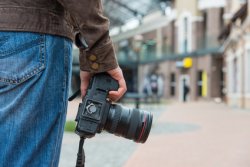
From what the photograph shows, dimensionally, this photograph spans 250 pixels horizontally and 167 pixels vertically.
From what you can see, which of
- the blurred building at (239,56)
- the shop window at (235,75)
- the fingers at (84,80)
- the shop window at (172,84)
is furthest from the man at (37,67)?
the shop window at (172,84)

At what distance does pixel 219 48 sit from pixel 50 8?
38.9 meters

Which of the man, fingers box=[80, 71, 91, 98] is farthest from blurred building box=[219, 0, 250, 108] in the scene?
the man

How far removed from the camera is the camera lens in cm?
220

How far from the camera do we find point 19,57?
192 centimetres

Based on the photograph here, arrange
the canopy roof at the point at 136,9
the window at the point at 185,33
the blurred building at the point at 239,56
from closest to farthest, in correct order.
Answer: the blurred building at the point at 239,56 → the canopy roof at the point at 136,9 → the window at the point at 185,33

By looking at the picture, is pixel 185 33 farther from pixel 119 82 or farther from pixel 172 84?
pixel 119 82

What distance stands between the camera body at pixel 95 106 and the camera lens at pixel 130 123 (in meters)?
0.08

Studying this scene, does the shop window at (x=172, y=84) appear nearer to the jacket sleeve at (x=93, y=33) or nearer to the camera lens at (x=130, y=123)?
the camera lens at (x=130, y=123)

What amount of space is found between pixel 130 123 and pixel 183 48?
43574mm

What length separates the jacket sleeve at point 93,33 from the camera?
1959 mm

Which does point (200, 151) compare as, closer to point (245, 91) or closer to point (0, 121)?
point (0, 121)

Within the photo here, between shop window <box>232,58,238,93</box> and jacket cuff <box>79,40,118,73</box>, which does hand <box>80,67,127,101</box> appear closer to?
jacket cuff <box>79,40,118,73</box>

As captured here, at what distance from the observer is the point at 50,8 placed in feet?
6.58

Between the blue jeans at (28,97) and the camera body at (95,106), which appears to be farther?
the camera body at (95,106)
